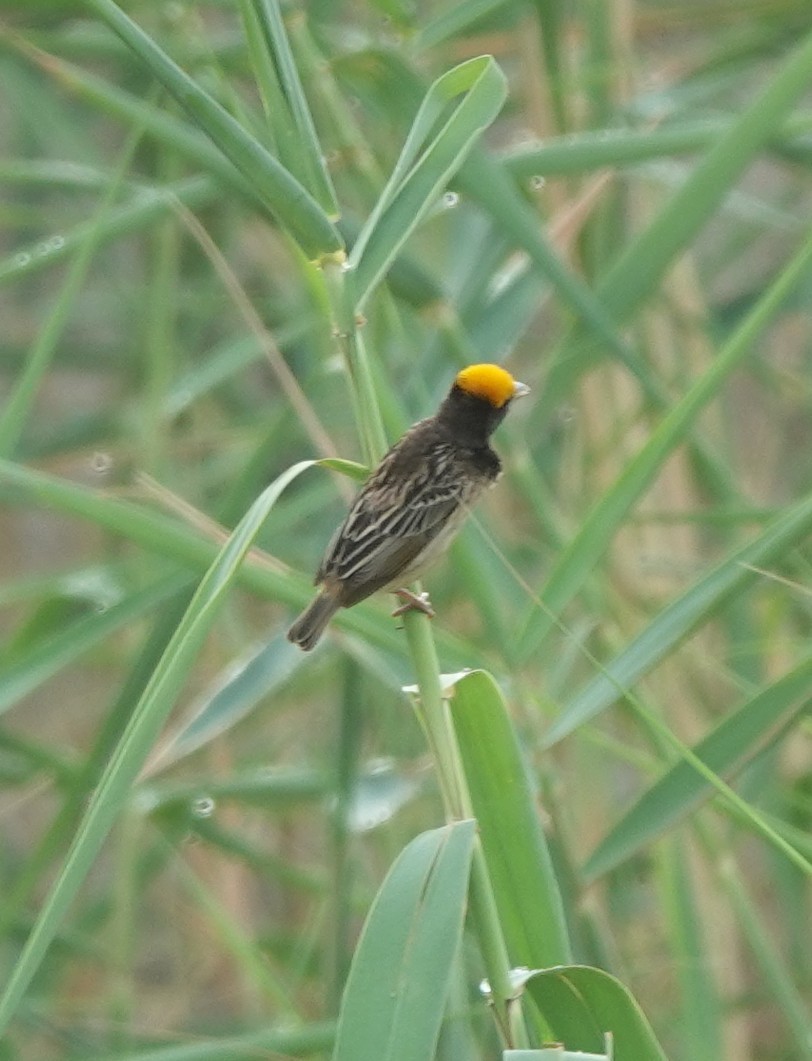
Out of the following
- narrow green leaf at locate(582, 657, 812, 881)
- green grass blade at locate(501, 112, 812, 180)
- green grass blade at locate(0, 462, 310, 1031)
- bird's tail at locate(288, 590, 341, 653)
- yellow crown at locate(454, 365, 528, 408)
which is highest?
green grass blade at locate(501, 112, 812, 180)

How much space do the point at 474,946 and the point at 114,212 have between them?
0.79 meters

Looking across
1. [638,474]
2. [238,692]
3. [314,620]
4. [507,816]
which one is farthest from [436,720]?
[238,692]

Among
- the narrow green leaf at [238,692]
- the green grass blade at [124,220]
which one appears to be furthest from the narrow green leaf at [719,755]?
the green grass blade at [124,220]

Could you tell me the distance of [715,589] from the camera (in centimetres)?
109

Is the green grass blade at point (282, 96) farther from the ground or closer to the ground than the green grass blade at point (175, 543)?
farther from the ground

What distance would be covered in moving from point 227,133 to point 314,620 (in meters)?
0.38

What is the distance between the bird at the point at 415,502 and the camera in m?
1.13

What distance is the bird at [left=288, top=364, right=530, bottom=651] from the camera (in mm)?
1134

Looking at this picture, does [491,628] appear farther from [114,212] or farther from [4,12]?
[4,12]

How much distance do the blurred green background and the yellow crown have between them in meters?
0.06

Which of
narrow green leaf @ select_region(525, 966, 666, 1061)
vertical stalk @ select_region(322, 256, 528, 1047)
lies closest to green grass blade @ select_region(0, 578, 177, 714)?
vertical stalk @ select_region(322, 256, 528, 1047)

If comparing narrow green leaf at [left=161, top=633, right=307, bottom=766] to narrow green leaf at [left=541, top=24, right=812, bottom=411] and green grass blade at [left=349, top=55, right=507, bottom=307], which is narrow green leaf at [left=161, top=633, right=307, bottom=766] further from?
green grass blade at [left=349, top=55, right=507, bottom=307]

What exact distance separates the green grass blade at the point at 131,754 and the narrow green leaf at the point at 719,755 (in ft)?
1.42

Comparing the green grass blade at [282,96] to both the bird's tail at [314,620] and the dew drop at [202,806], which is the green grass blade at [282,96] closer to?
the bird's tail at [314,620]
